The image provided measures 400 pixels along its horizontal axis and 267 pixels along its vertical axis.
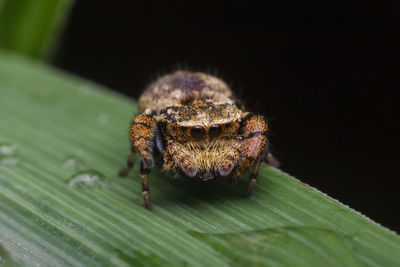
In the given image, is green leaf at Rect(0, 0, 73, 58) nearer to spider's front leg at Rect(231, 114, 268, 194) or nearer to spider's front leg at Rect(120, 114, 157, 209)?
spider's front leg at Rect(120, 114, 157, 209)

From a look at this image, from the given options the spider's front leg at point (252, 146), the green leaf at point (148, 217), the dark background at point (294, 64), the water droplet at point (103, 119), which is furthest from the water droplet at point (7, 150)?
the spider's front leg at point (252, 146)

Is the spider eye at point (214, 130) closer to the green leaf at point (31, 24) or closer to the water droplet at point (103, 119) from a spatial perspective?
the water droplet at point (103, 119)

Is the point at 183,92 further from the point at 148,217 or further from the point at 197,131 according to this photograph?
the point at 148,217

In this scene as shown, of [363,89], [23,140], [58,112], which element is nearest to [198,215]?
[23,140]

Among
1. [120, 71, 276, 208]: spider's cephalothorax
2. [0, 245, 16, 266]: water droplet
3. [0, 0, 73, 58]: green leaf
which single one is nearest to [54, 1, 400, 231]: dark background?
[0, 0, 73, 58]: green leaf

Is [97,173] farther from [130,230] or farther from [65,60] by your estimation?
[65,60]
